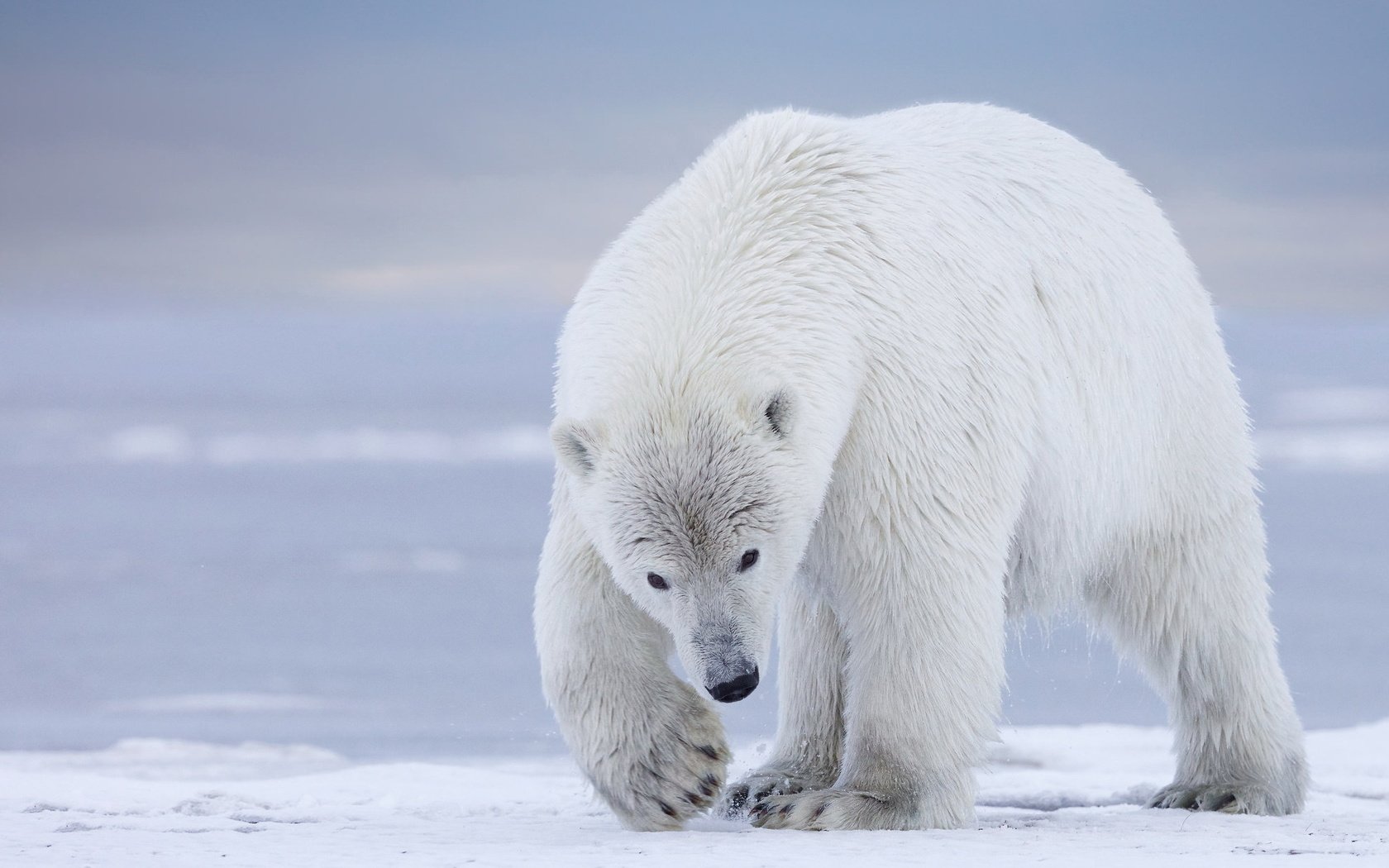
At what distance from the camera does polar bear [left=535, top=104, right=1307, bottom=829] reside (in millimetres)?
4559

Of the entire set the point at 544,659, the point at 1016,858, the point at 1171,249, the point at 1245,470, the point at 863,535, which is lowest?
the point at 1016,858

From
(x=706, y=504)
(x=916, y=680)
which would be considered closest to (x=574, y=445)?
(x=706, y=504)

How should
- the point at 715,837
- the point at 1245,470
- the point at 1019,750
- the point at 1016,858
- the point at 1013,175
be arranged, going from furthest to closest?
1. the point at 1019,750
2. the point at 1245,470
3. the point at 1013,175
4. the point at 715,837
5. the point at 1016,858

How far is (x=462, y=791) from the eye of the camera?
21.6 feet

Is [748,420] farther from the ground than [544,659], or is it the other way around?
[748,420]

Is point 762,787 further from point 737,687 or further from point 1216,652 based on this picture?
point 1216,652

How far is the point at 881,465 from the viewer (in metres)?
4.93

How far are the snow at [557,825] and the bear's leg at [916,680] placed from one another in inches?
6.6

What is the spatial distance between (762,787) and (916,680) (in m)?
1.21

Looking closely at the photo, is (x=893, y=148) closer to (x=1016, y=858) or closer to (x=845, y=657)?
(x=845, y=657)

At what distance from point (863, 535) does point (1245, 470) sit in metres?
1.97

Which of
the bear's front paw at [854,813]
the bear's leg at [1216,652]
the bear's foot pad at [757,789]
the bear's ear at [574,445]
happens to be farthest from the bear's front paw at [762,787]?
the bear's ear at [574,445]

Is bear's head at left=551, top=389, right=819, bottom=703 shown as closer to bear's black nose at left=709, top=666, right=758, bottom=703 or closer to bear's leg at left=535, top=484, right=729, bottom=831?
bear's black nose at left=709, top=666, right=758, bottom=703

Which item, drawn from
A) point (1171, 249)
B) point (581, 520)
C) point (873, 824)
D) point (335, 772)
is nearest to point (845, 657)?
point (873, 824)
